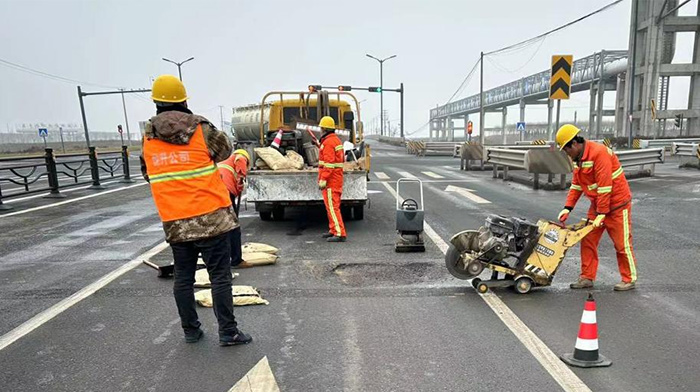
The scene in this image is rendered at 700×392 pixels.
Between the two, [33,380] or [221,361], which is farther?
[221,361]

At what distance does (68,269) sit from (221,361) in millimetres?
3605

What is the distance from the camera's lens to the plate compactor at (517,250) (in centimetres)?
471

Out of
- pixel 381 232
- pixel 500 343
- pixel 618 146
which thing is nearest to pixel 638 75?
pixel 618 146

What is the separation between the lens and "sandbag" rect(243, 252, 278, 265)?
5848 millimetres

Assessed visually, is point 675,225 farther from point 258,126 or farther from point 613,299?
point 258,126

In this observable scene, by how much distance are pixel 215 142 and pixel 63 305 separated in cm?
A: 254

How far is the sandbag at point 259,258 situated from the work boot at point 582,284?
11.5 ft

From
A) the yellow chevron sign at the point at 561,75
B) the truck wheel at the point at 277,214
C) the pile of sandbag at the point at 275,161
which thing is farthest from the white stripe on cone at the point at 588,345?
the yellow chevron sign at the point at 561,75

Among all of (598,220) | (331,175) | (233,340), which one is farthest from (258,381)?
(331,175)

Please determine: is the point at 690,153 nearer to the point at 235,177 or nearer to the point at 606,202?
the point at 606,202

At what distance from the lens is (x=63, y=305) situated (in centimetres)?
459

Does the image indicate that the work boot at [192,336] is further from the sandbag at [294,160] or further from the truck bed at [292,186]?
the sandbag at [294,160]

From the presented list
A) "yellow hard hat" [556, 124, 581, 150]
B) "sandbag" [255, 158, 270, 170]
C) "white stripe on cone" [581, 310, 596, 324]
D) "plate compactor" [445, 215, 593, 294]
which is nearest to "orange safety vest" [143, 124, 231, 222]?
"plate compactor" [445, 215, 593, 294]

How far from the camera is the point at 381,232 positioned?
7730mm
